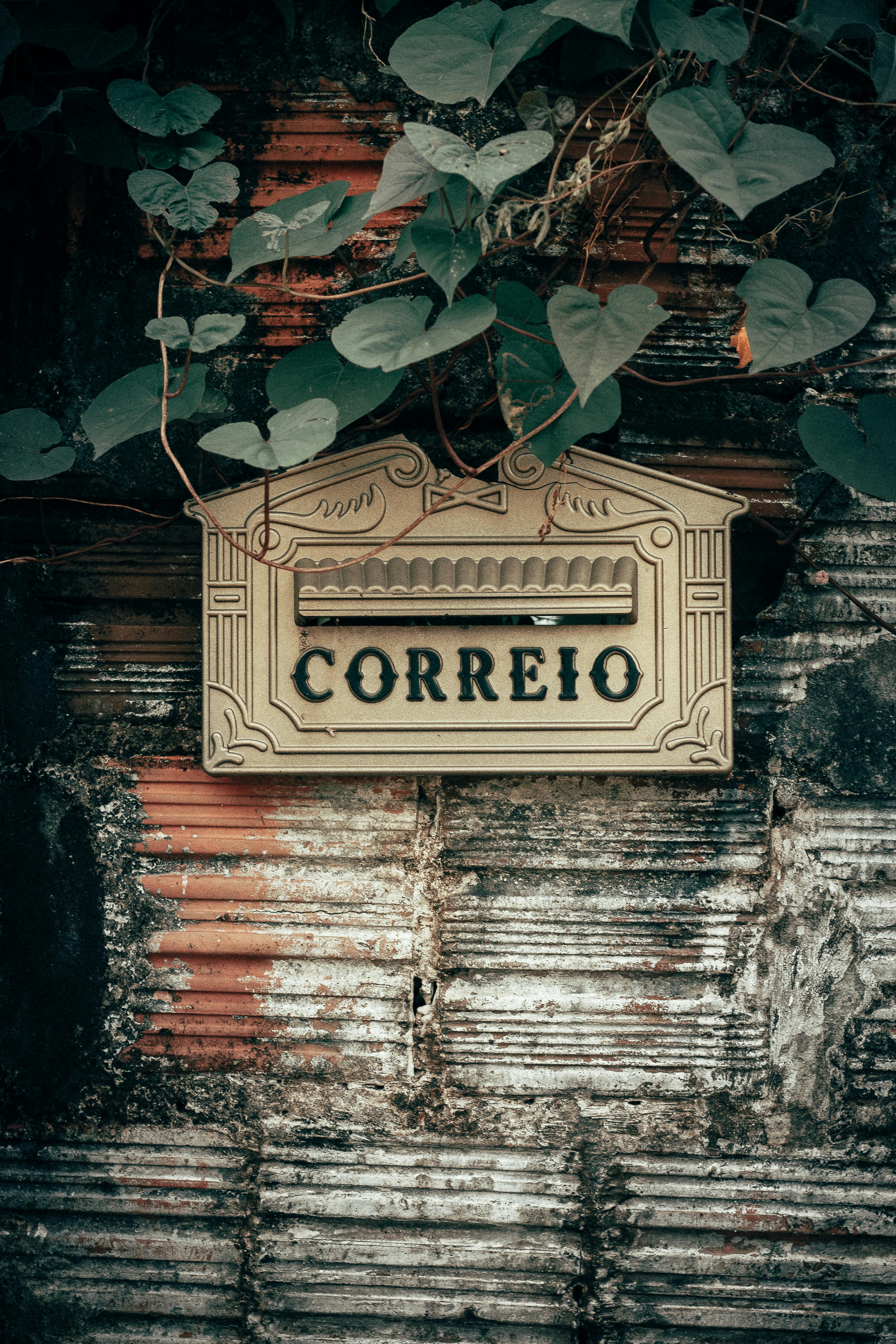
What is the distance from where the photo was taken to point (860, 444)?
114cm

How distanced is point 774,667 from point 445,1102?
2.66 ft

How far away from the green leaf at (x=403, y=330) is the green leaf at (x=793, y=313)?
0.32 metres

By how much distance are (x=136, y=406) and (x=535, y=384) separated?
53 centimetres

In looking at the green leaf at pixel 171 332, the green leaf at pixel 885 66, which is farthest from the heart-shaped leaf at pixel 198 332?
the green leaf at pixel 885 66

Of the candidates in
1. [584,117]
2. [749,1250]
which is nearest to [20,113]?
[584,117]

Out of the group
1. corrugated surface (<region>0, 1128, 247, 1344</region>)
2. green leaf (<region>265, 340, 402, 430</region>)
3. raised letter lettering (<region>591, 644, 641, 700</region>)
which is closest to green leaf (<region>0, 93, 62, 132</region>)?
green leaf (<region>265, 340, 402, 430</region>)

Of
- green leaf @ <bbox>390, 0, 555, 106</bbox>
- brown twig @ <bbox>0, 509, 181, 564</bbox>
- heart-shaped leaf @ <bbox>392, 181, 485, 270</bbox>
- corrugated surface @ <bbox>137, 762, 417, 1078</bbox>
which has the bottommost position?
corrugated surface @ <bbox>137, 762, 417, 1078</bbox>

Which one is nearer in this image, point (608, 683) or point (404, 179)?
point (404, 179)

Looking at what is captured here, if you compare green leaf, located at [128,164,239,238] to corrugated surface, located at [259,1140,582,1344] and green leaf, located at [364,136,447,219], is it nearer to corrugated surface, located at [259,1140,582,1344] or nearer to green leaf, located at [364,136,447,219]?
green leaf, located at [364,136,447,219]

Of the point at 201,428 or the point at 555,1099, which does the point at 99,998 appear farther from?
the point at 201,428

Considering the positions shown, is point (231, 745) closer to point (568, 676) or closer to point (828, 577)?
point (568, 676)

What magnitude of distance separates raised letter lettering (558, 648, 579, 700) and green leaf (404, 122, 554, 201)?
0.57m

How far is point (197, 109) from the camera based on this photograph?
116 centimetres

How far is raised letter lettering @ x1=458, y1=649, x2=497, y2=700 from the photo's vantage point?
1.17m
